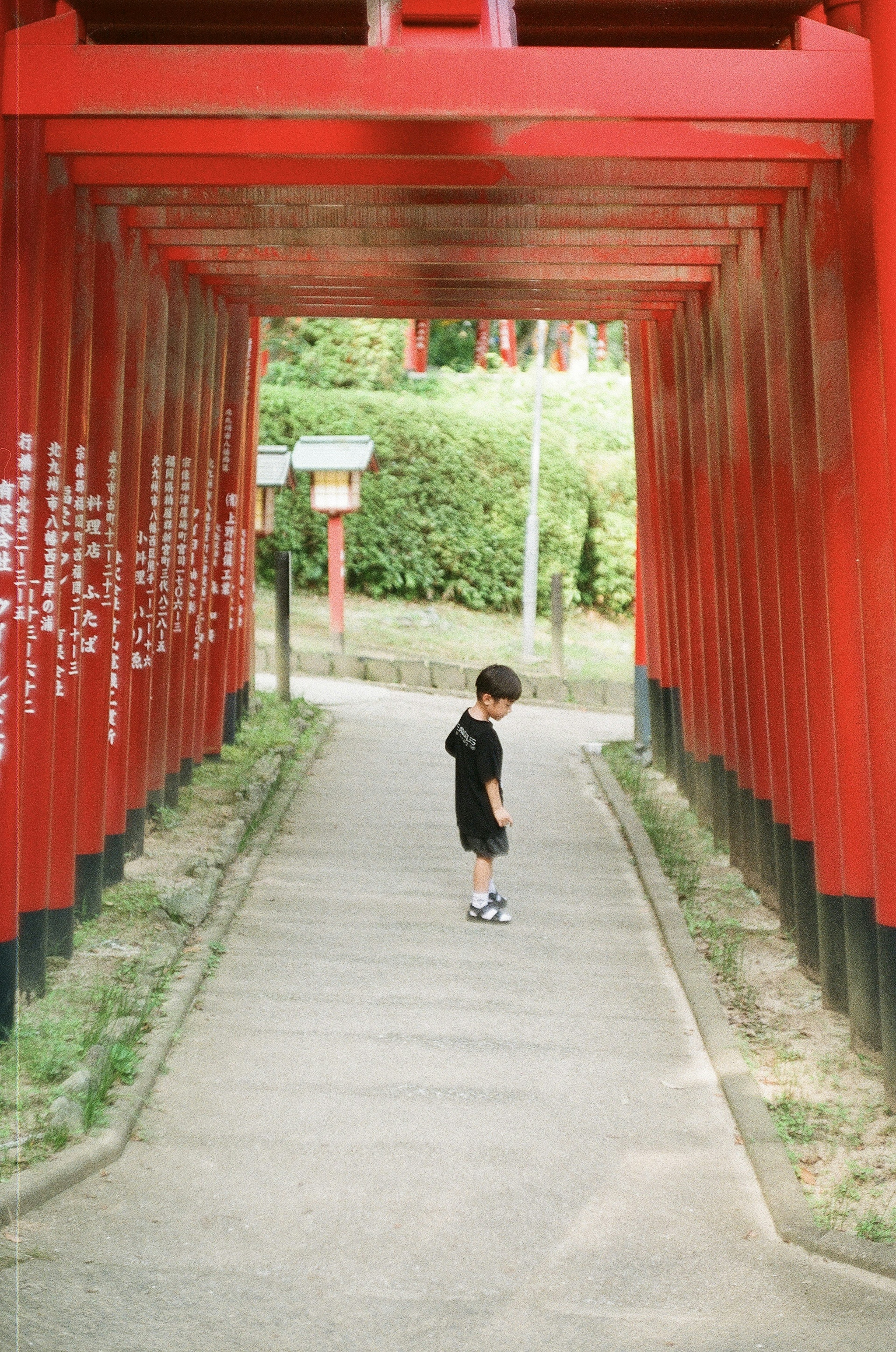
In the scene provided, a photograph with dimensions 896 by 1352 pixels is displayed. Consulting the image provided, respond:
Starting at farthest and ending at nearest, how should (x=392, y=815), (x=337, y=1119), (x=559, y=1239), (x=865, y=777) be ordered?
(x=392, y=815) < (x=865, y=777) < (x=337, y=1119) < (x=559, y=1239)

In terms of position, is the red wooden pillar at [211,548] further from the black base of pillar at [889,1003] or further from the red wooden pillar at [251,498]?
the black base of pillar at [889,1003]

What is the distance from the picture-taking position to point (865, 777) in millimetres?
Answer: 5648

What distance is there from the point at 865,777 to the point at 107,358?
4.14 meters

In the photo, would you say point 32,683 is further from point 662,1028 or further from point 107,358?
point 662,1028

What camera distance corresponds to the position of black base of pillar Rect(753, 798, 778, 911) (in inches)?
313

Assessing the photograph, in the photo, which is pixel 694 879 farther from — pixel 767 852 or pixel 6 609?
pixel 6 609

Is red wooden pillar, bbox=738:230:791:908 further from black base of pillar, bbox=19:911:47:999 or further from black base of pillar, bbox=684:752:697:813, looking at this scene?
black base of pillar, bbox=19:911:47:999

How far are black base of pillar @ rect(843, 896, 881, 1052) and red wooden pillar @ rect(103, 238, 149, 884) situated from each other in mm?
3928

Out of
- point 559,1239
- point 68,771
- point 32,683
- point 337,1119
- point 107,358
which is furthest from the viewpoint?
point 107,358

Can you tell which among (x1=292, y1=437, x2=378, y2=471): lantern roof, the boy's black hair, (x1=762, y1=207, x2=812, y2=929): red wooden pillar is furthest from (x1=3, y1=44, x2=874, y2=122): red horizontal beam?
(x1=292, y1=437, x2=378, y2=471): lantern roof

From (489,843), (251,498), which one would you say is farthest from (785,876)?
(251,498)

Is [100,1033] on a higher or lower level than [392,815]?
lower

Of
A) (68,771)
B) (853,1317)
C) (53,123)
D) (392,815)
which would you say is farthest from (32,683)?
(392,815)

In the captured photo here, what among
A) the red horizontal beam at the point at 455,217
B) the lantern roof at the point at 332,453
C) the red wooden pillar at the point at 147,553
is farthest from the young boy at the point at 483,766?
the lantern roof at the point at 332,453
